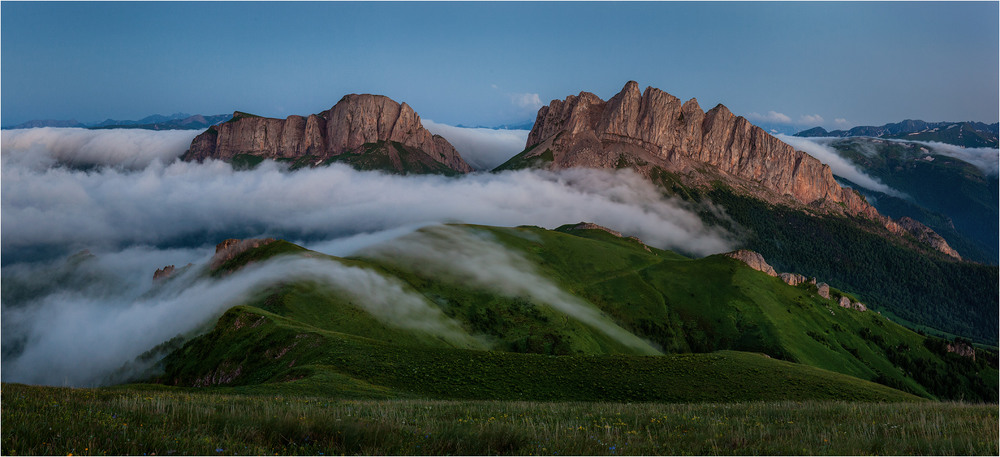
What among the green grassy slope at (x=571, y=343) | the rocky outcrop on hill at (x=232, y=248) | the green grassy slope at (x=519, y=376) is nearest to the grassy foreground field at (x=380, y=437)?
the green grassy slope at (x=519, y=376)

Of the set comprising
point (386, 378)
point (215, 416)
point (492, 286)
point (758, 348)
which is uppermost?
point (215, 416)

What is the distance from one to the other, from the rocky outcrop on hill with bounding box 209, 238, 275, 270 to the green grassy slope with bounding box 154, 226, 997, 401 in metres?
5.22

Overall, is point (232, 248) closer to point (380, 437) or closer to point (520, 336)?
point (520, 336)

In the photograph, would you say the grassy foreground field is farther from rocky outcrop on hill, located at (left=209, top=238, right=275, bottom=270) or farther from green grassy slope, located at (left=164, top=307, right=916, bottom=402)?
rocky outcrop on hill, located at (left=209, top=238, right=275, bottom=270)

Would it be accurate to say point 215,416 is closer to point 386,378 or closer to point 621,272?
point 386,378

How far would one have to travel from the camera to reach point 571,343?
124 m

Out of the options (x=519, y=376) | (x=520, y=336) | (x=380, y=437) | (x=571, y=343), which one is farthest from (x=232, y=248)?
→ (x=380, y=437)

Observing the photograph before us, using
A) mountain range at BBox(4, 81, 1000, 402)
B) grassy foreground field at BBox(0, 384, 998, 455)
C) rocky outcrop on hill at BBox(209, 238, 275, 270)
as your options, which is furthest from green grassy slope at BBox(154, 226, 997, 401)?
grassy foreground field at BBox(0, 384, 998, 455)

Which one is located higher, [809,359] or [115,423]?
[115,423]

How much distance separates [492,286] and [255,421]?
460 feet

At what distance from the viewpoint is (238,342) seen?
78000mm

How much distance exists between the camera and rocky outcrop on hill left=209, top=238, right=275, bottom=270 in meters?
166

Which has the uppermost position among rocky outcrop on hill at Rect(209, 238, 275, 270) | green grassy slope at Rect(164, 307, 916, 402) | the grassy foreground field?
the grassy foreground field

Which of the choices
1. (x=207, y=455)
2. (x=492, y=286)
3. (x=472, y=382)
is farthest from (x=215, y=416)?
(x=492, y=286)
